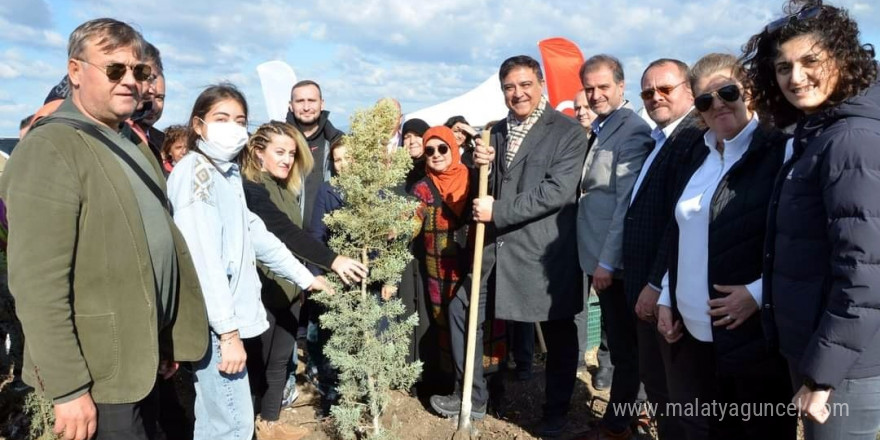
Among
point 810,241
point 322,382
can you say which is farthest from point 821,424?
point 322,382

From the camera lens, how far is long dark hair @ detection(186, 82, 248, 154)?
283 centimetres

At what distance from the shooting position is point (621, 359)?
396 cm

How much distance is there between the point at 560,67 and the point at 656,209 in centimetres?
756

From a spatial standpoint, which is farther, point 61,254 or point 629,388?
point 629,388

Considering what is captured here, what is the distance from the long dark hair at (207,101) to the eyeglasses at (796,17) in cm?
235

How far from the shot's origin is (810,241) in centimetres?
199

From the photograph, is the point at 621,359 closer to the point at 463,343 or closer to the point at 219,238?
the point at 463,343

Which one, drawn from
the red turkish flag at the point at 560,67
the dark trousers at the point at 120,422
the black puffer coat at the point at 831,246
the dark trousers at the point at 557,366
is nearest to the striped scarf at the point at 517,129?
the dark trousers at the point at 557,366

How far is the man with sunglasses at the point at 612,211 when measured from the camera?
12.3 feet

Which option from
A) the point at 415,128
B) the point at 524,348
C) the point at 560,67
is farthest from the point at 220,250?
the point at 560,67

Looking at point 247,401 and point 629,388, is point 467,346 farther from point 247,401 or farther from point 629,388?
point 247,401

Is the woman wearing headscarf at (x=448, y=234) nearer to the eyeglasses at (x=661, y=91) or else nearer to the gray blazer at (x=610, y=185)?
the gray blazer at (x=610, y=185)

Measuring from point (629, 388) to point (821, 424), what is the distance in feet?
6.54

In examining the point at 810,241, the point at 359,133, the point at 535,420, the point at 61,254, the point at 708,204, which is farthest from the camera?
the point at 535,420
